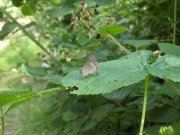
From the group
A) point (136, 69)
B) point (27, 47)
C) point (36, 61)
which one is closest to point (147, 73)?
point (136, 69)

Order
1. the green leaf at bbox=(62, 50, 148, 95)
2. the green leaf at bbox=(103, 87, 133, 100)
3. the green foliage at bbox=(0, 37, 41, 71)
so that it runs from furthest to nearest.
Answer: the green foliage at bbox=(0, 37, 41, 71)
the green leaf at bbox=(103, 87, 133, 100)
the green leaf at bbox=(62, 50, 148, 95)

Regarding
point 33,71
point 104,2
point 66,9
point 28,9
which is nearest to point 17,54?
point 28,9

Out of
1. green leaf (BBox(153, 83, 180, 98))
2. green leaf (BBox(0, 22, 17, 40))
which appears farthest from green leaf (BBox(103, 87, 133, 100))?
green leaf (BBox(0, 22, 17, 40))

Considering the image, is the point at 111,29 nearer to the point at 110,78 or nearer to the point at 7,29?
the point at 110,78

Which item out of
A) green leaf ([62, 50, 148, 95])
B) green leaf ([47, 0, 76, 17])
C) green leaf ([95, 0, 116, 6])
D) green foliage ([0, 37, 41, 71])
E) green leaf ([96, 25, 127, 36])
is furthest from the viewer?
green foliage ([0, 37, 41, 71])

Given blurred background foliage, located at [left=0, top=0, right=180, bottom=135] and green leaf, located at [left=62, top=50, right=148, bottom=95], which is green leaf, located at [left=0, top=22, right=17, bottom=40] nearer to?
blurred background foliage, located at [left=0, top=0, right=180, bottom=135]

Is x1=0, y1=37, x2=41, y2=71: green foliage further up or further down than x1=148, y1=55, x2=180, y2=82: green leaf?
further up

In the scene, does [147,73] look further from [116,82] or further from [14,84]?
[14,84]
